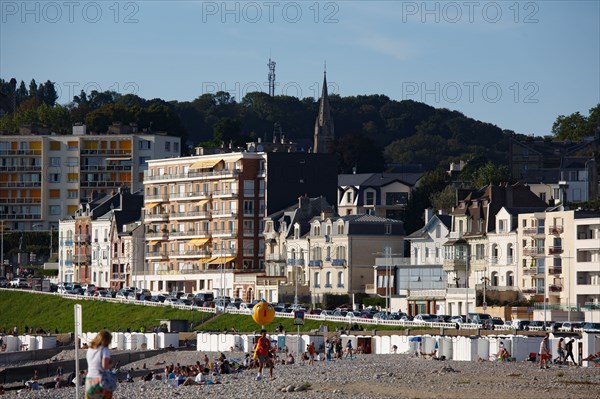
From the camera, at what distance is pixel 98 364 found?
1372 inches

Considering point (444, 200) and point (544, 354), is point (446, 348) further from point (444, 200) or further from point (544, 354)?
point (444, 200)

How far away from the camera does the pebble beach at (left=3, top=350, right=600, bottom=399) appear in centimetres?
5353

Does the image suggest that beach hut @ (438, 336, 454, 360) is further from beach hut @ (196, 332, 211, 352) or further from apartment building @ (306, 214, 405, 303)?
apartment building @ (306, 214, 405, 303)

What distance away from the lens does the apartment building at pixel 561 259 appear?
355 feet

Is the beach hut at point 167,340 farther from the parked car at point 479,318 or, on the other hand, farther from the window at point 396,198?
the window at point 396,198

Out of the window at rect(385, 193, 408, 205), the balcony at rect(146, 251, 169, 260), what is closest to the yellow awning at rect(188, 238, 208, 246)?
the balcony at rect(146, 251, 169, 260)

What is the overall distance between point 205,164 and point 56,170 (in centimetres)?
3647

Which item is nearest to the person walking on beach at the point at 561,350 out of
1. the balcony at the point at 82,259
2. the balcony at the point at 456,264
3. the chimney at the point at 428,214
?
the balcony at the point at 456,264

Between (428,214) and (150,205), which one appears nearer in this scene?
(428,214)

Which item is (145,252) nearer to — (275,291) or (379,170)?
(275,291)

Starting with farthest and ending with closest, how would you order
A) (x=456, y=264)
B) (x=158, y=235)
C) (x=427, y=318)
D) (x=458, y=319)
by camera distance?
(x=158, y=235), (x=456, y=264), (x=427, y=318), (x=458, y=319)

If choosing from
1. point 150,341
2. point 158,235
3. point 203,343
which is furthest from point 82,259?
point 203,343

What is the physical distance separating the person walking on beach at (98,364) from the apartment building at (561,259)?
7078 cm

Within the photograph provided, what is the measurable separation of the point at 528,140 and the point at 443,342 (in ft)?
381
